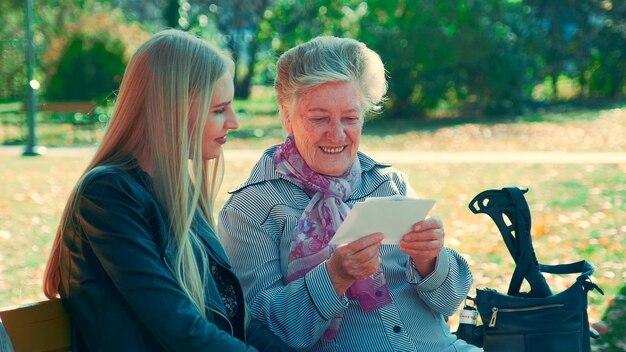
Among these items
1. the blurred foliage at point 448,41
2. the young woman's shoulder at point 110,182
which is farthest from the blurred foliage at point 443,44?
the young woman's shoulder at point 110,182

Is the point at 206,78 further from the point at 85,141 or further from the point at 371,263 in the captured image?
the point at 85,141

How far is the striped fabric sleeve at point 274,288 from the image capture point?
2812 millimetres

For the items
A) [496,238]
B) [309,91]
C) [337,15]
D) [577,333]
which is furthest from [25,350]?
[337,15]

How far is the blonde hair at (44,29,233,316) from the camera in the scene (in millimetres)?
2520

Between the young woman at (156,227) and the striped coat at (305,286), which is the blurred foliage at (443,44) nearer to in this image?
the striped coat at (305,286)

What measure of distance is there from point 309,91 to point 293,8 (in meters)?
22.0

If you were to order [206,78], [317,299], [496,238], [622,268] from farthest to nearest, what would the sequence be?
1. [496,238]
2. [622,268]
3. [317,299]
4. [206,78]

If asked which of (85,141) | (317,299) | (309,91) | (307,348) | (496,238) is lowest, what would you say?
(85,141)

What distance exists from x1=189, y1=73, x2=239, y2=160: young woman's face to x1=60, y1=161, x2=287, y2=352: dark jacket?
291mm

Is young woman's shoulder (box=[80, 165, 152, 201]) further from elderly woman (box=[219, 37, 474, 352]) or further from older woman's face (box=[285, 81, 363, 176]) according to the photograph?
older woman's face (box=[285, 81, 363, 176])

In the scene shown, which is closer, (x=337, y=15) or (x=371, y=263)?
(x=371, y=263)

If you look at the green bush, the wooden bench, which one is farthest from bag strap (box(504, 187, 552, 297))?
the green bush

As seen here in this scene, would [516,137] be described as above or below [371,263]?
below

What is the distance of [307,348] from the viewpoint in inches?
114
